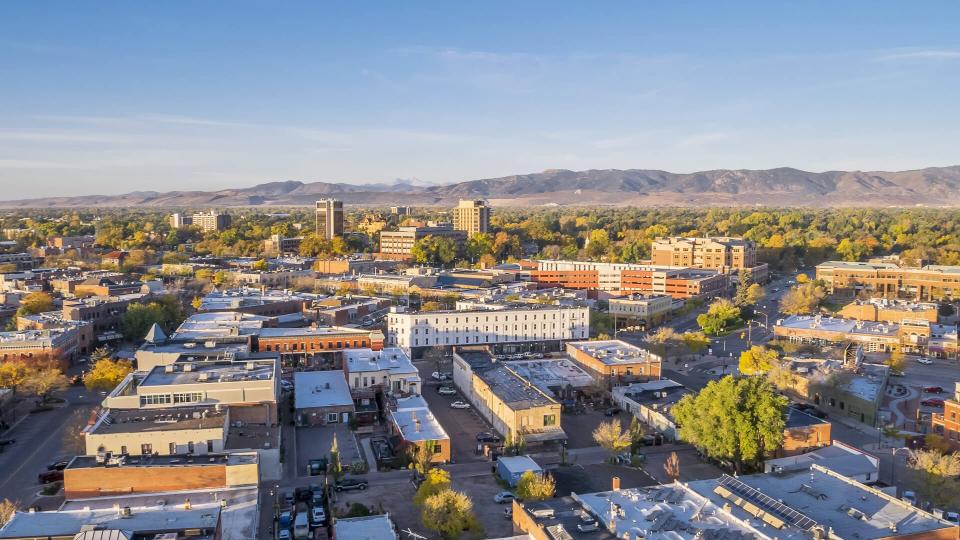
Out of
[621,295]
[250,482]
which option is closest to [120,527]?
[250,482]

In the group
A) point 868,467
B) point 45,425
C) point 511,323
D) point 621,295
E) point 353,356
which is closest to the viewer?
point 868,467

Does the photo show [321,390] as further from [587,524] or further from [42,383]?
[587,524]

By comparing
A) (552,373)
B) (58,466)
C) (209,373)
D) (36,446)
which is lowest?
(36,446)

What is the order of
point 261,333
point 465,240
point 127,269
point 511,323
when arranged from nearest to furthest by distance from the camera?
point 261,333 → point 511,323 → point 127,269 → point 465,240

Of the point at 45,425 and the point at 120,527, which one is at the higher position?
the point at 120,527

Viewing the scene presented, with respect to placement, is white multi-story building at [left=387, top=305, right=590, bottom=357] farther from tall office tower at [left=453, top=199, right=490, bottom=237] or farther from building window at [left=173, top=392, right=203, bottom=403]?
tall office tower at [left=453, top=199, right=490, bottom=237]

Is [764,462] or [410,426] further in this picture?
[410,426]

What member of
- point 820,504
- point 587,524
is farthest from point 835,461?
point 587,524

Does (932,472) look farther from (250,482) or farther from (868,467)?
(250,482)
